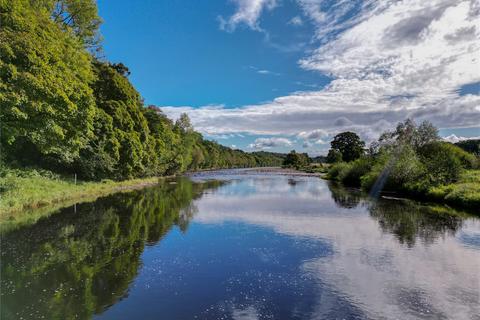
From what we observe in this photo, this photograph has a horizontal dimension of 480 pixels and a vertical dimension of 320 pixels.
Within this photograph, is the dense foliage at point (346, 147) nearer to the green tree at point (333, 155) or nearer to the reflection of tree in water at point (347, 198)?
the green tree at point (333, 155)

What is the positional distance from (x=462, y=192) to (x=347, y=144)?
9764cm

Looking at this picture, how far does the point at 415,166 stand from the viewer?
4362 centimetres

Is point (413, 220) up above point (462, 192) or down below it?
below

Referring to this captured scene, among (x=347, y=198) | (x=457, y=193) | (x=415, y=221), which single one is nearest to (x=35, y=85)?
(x=415, y=221)

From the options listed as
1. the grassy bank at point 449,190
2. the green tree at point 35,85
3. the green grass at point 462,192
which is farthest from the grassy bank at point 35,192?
the grassy bank at point 449,190

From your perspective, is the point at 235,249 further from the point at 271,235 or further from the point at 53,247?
the point at 53,247

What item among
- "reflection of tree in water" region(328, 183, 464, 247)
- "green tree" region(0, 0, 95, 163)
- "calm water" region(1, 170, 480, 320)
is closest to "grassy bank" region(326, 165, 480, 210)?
"reflection of tree in water" region(328, 183, 464, 247)

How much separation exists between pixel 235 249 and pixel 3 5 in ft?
71.4

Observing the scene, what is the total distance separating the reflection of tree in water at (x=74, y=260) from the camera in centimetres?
1032

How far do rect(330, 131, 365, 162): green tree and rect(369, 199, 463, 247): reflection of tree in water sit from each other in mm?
89026

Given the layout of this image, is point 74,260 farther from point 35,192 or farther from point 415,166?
point 415,166

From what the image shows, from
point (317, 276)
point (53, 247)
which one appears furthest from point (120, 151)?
point (317, 276)

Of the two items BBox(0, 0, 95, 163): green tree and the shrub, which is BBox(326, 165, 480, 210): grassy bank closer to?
the shrub

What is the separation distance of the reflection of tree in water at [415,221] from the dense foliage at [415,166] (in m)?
4.23
